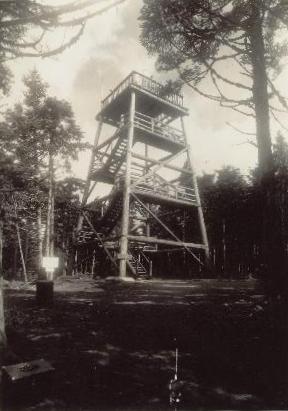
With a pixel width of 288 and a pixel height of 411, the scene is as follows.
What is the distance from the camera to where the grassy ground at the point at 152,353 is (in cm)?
405

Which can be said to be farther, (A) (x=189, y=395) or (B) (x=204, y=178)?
(B) (x=204, y=178)

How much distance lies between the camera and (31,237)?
3170cm

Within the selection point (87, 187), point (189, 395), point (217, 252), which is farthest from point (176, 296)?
point (217, 252)

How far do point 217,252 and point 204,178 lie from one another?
27.2 ft

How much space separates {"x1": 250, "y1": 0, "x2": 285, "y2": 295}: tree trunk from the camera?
204 inches

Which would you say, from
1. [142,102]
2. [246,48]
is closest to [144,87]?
[142,102]

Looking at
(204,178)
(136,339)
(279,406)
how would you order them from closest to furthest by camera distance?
(279,406), (136,339), (204,178)

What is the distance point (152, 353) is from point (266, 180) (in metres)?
3.20

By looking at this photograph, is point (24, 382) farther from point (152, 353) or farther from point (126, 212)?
point (126, 212)

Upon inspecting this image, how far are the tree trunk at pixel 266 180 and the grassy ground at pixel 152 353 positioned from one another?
0.60 meters

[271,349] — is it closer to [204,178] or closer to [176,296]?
[176,296]

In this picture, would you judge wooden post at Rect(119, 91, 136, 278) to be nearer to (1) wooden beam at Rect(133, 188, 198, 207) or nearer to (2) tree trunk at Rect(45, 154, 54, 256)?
(1) wooden beam at Rect(133, 188, 198, 207)

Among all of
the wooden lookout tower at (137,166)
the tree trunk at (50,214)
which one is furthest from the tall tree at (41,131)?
the wooden lookout tower at (137,166)

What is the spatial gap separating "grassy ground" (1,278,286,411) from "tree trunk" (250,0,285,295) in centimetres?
60
